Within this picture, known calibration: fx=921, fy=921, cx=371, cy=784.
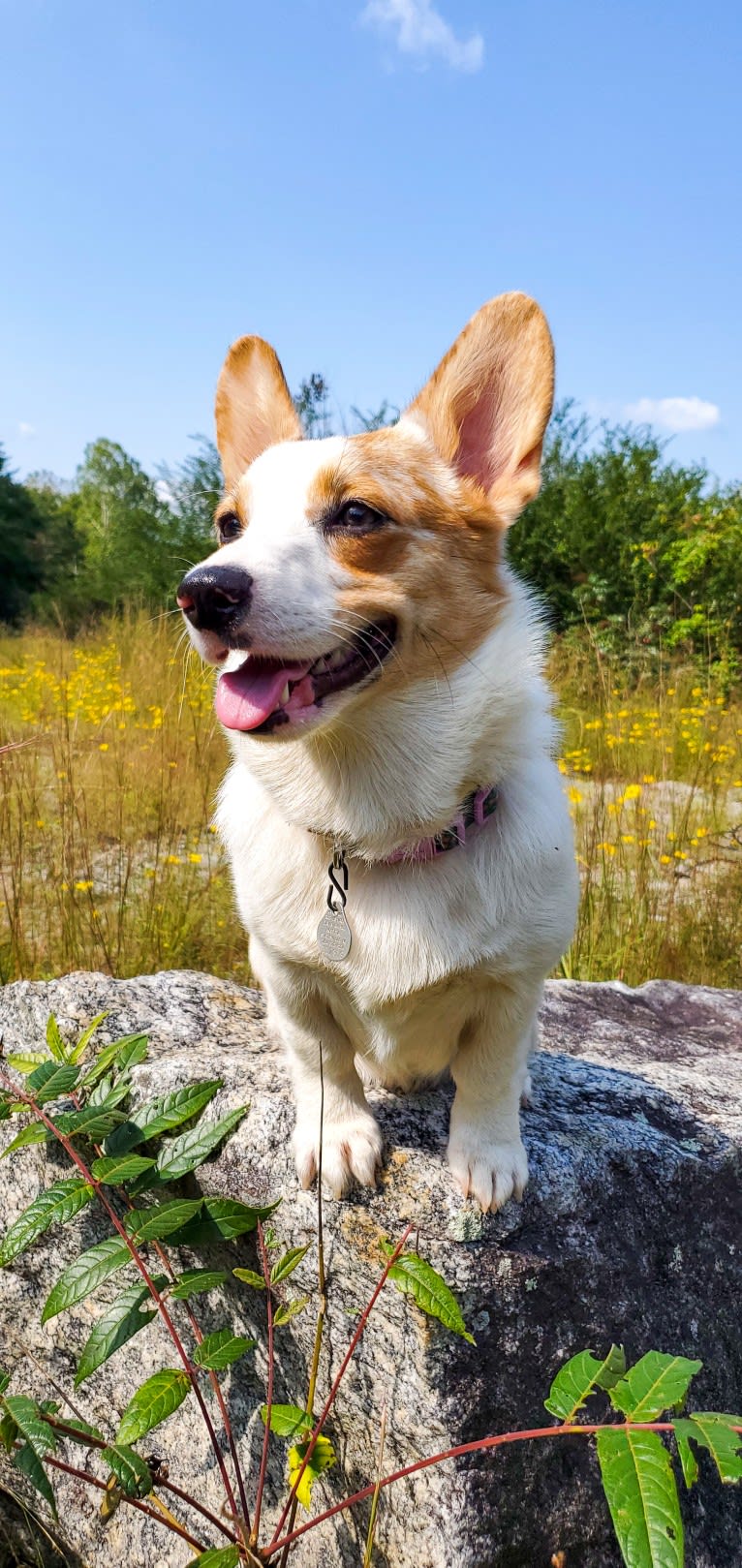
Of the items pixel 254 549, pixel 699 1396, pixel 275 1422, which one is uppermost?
pixel 254 549

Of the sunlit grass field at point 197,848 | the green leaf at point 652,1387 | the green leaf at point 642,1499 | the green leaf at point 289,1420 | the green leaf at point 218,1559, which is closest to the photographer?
the green leaf at point 642,1499

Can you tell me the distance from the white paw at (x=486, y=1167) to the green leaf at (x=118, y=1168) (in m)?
0.60

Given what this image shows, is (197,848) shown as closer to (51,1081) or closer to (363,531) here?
(51,1081)

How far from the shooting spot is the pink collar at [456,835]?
1.78m

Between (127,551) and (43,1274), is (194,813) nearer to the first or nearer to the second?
(43,1274)

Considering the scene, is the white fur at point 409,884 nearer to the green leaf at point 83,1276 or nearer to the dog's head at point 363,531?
the dog's head at point 363,531

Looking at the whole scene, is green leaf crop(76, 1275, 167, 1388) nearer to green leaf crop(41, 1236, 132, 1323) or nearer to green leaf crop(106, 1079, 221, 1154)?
green leaf crop(41, 1236, 132, 1323)

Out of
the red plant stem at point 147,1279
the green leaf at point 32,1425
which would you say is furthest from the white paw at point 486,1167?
the green leaf at point 32,1425

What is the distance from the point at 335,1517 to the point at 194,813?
3.35 m

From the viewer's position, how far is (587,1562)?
1.73 m

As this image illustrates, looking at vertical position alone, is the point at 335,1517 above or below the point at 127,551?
below

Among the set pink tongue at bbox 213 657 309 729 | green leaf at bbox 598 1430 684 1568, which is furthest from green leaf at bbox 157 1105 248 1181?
green leaf at bbox 598 1430 684 1568

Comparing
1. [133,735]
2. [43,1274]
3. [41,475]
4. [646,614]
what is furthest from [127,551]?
[41,475]

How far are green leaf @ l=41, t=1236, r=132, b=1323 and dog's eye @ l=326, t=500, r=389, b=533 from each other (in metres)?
1.34
